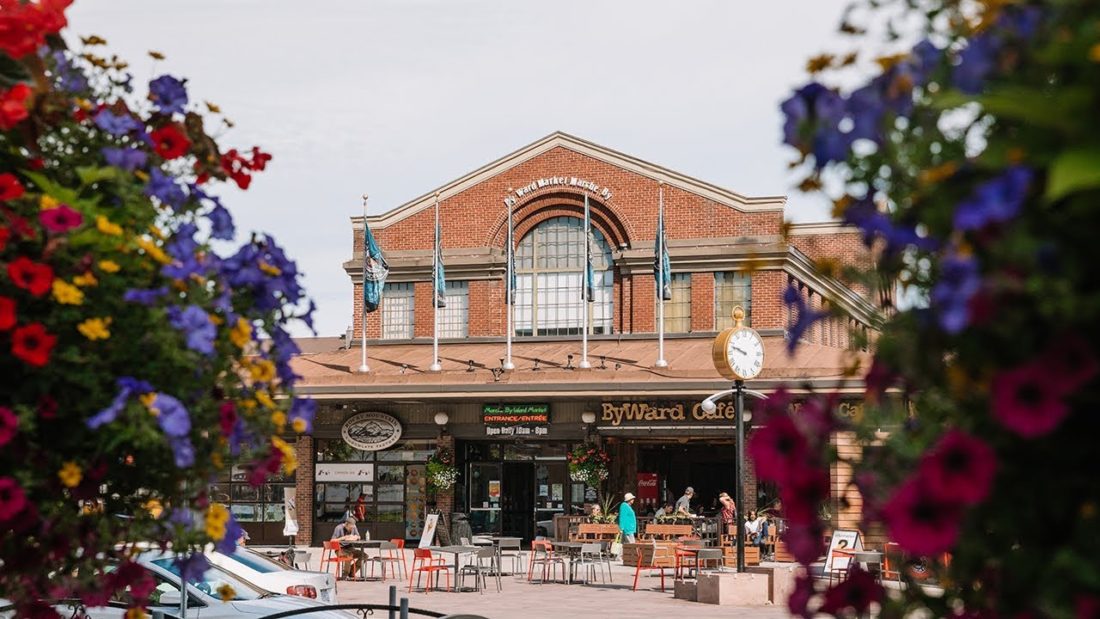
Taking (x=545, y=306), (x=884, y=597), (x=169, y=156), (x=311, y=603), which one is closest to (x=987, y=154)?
(x=884, y=597)

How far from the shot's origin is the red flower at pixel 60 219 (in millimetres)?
3238

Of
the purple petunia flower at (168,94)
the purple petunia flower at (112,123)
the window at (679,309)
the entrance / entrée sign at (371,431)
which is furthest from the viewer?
the window at (679,309)

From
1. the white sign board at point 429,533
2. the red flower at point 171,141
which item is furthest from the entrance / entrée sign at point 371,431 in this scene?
Result: the red flower at point 171,141

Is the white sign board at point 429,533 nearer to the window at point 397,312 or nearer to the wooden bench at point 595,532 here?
Result: the wooden bench at point 595,532

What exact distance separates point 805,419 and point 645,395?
102 ft

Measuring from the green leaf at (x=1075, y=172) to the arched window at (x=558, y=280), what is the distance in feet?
122

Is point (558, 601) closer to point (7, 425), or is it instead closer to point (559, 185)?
point (7, 425)

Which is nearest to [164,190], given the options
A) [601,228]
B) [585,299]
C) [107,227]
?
[107,227]

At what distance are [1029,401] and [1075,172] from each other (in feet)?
1.04

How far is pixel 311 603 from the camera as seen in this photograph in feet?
43.4

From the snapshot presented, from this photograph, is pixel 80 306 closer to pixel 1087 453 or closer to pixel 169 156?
pixel 169 156

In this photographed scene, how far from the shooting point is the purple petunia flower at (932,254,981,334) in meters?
1.84

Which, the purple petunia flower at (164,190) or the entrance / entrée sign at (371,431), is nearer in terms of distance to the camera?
the purple petunia flower at (164,190)

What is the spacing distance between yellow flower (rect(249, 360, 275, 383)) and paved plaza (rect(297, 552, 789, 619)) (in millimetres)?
15748
